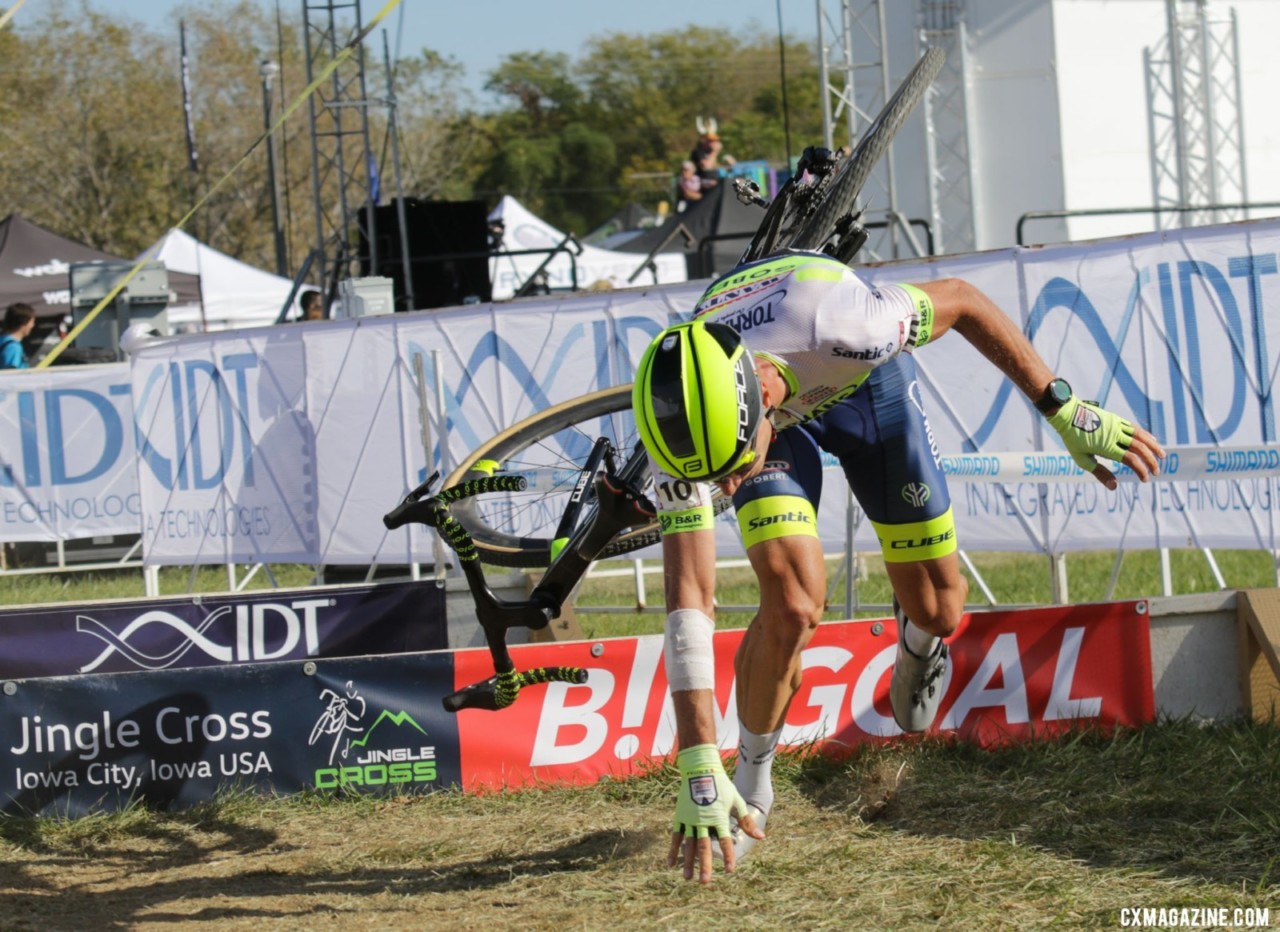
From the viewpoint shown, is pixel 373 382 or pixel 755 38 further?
pixel 755 38

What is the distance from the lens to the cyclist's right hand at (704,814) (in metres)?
3.63

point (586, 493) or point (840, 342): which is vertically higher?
point (840, 342)

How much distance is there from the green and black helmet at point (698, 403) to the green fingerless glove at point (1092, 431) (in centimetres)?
123

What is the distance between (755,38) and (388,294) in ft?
330

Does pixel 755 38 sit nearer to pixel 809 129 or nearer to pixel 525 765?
pixel 809 129

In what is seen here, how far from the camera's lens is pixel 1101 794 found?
5.00 metres

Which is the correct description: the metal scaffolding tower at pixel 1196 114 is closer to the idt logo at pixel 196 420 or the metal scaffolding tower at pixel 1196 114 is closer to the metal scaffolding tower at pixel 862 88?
the metal scaffolding tower at pixel 862 88

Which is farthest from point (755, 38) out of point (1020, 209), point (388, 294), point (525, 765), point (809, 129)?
point (525, 765)

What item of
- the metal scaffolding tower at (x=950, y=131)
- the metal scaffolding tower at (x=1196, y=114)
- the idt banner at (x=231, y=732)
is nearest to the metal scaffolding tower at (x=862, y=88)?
the metal scaffolding tower at (x=950, y=131)

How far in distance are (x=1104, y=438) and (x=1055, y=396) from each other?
20cm

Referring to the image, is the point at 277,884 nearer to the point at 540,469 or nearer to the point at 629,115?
the point at 540,469

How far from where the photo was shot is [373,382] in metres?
9.30

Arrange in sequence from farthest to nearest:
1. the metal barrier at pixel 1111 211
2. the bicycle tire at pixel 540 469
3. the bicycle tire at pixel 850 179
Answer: the metal barrier at pixel 1111 211
the bicycle tire at pixel 540 469
the bicycle tire at pixel 850 179

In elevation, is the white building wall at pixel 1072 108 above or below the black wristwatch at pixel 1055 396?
above
